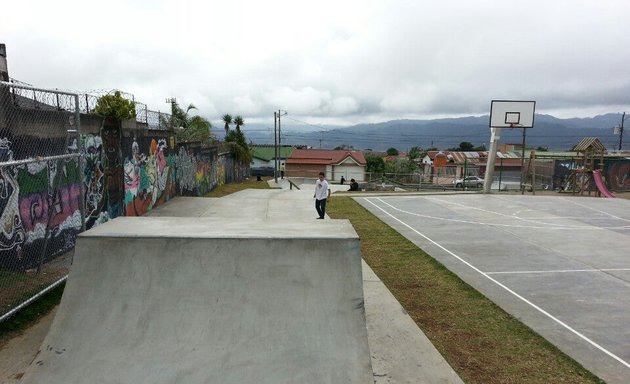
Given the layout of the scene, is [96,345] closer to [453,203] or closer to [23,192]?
[23,192]

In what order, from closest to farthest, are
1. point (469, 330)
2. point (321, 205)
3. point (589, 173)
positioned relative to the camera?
point (469, 330), point (321, 205), point (589, 173)

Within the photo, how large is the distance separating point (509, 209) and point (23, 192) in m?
16.6

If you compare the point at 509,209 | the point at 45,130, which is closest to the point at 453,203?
the point at 509,209

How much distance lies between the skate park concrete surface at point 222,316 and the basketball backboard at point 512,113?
2197 centimetres

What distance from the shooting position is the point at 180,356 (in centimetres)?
443

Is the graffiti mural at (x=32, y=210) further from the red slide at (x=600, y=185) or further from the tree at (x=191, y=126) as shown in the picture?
the red slide at (x=600, y=185)

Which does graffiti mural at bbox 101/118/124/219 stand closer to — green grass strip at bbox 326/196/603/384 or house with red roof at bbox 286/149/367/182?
green grass strip at bbox 326/196/603/384

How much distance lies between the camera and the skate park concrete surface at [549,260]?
5914 millimetres

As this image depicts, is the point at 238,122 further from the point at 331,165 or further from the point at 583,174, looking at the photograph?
the point at 583,174

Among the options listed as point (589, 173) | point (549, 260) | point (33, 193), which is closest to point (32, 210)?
point (33, 193)

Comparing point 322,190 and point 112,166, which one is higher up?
point 112,166

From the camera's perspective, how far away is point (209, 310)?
484 cm

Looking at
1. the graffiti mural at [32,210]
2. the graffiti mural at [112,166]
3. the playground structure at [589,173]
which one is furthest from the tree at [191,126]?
the playground structure at [589,173]

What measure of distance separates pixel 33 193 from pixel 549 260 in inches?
419
